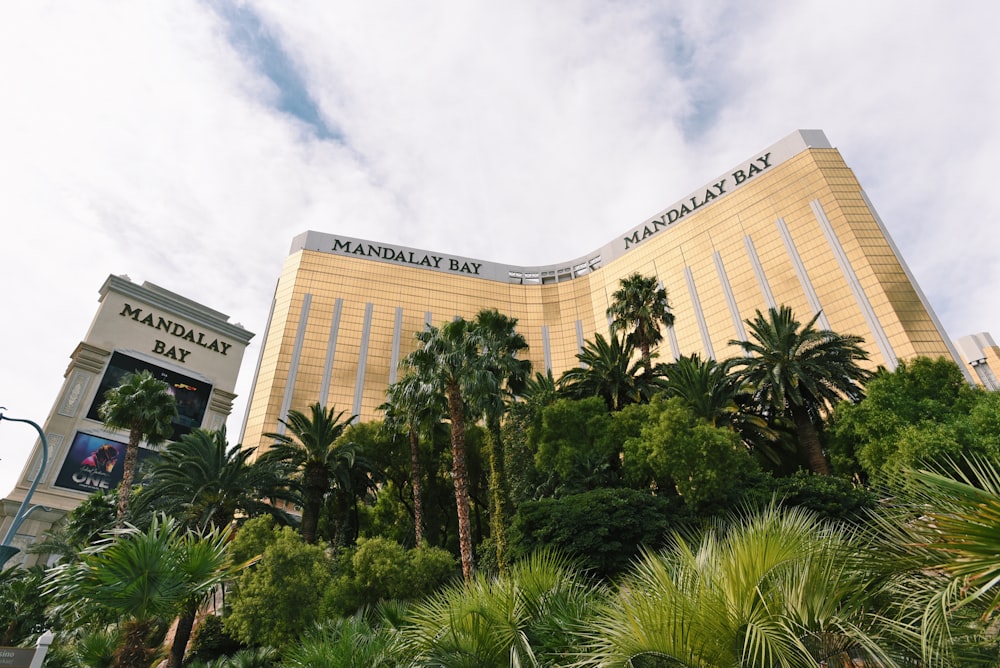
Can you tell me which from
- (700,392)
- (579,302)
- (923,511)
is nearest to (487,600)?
(923,511)

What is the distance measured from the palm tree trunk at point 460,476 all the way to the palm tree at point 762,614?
1779 centimetres

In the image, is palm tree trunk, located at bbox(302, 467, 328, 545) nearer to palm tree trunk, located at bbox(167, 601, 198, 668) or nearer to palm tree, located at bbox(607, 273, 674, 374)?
palm tree trunk, located at bbox(167, 601, 198, 668)

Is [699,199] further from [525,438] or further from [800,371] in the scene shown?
[525,438]

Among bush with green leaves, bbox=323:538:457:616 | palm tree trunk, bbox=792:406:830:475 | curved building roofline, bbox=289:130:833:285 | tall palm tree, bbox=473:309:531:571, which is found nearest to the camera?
bush with green leaves, bbox=323:538:457:616

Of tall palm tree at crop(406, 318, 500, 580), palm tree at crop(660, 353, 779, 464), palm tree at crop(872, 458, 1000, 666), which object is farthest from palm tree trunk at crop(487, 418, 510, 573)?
palm tree at crop(872, 458, 1000, 666)

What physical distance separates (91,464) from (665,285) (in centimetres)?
7749

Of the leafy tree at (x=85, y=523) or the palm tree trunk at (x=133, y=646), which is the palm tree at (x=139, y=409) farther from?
the palm tree trunk at (x=133, y=646)

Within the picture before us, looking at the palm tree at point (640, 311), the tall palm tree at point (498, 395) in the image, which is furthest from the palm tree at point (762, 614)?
the palm tree at point (640, 311)

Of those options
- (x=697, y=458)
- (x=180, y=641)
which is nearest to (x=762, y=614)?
(x=697, y=458)

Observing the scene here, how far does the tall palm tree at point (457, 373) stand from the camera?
24.9 meters

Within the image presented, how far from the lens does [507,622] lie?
29.7 feet

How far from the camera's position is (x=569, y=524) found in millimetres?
25516

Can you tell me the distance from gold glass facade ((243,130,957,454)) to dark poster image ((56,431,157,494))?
57.0ft

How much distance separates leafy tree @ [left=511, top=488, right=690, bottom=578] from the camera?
24.6 meters
